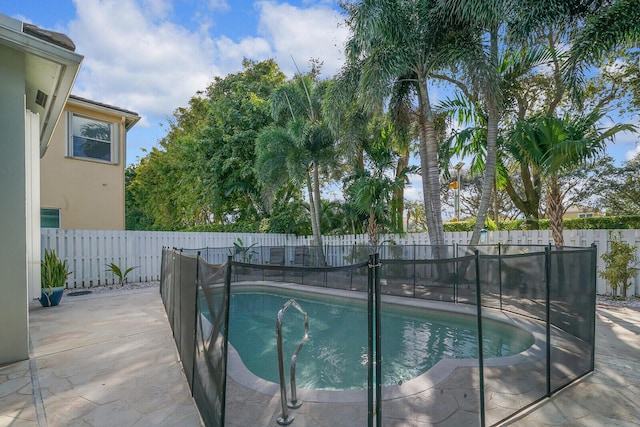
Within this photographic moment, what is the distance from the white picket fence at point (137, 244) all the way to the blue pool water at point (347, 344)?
17.7ft

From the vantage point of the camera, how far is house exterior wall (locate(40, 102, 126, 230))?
419 inches

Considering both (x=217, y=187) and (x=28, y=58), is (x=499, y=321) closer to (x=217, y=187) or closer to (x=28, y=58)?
(x=28, y=58)

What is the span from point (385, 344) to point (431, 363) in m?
1.16

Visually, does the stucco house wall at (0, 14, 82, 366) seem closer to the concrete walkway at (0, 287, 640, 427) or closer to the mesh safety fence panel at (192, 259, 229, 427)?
the concrete walkway at (0, 287, 640, 427)

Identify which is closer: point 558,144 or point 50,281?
point 558,144

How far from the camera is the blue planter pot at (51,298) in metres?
6.75

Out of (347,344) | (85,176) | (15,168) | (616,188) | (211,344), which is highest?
(85,176)

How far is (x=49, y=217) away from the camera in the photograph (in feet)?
35.1

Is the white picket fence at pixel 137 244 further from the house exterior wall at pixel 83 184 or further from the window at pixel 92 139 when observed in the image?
the window at pixel 92 139

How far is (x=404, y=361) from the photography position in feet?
12.1

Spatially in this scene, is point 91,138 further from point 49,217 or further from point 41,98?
point 41,98

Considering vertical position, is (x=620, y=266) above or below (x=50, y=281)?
above

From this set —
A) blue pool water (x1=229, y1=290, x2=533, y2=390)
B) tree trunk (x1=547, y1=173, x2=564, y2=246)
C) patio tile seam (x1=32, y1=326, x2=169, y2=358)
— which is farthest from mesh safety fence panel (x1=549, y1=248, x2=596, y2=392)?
patio tile seam (x1=32, y1=326, x2=169, y2=358)

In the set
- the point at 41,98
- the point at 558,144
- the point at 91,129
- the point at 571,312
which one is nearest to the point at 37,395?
the point at 41,98
